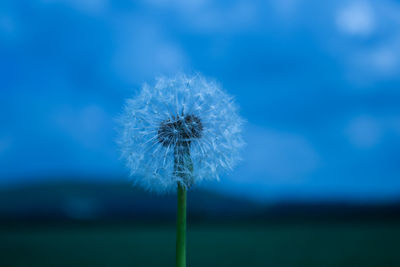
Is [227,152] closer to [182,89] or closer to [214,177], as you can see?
[214,177]

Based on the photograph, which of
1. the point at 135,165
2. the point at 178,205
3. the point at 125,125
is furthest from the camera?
the point at 125,125

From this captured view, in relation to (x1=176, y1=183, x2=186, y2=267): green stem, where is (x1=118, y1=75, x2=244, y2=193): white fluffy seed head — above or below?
above

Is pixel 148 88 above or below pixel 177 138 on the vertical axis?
above

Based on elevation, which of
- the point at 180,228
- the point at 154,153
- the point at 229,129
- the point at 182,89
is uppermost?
the point at 182,89

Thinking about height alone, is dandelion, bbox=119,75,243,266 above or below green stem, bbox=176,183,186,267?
above

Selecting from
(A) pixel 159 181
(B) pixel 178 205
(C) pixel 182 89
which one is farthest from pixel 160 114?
(B) pixel 178 205

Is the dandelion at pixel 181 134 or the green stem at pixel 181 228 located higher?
the dandelion at pixel 181 134

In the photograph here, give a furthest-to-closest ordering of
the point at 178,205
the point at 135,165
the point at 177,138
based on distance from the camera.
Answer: the point at 135,165
the point at 177,138
the point at 178,205

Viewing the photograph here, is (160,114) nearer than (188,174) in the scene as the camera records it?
No

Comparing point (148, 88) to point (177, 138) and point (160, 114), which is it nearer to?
point (160, 114)

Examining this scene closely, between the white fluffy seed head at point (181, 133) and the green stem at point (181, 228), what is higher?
the white fluffy seed head at point (181, 133)
